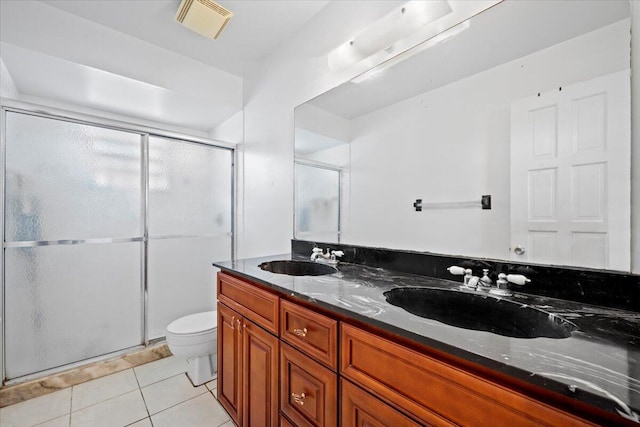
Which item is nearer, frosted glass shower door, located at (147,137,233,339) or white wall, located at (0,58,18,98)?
white wall, located at (0,58,18,98)

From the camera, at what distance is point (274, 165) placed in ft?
7.41

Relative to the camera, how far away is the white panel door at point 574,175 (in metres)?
0.87

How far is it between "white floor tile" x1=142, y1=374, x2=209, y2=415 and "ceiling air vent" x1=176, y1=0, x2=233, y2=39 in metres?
2.46

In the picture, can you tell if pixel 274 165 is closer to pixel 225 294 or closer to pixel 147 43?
pixel 225 294

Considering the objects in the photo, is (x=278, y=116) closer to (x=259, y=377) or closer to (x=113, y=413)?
(x=259, y=377)

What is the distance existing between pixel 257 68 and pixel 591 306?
8.79ft

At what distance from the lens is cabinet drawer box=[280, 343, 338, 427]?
0.90m

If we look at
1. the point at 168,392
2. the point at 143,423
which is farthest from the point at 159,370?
the point at 143,423

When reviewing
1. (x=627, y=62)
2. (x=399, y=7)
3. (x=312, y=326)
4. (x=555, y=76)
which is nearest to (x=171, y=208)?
(x=312, y=326)

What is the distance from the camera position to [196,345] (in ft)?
6.15

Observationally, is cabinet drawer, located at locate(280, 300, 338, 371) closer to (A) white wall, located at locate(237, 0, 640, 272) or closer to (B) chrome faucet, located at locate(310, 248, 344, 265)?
(B) chrome faucet, located at locate(310, 248, 344, 265)

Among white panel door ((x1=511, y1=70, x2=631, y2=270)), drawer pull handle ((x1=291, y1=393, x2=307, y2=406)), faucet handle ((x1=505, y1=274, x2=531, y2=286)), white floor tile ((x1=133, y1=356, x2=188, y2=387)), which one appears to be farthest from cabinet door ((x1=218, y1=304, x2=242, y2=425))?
white panel door ((x1=511, y1=70, x2=631, y2=270))

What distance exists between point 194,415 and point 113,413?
0.48 m

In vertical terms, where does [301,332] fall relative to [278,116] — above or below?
below
